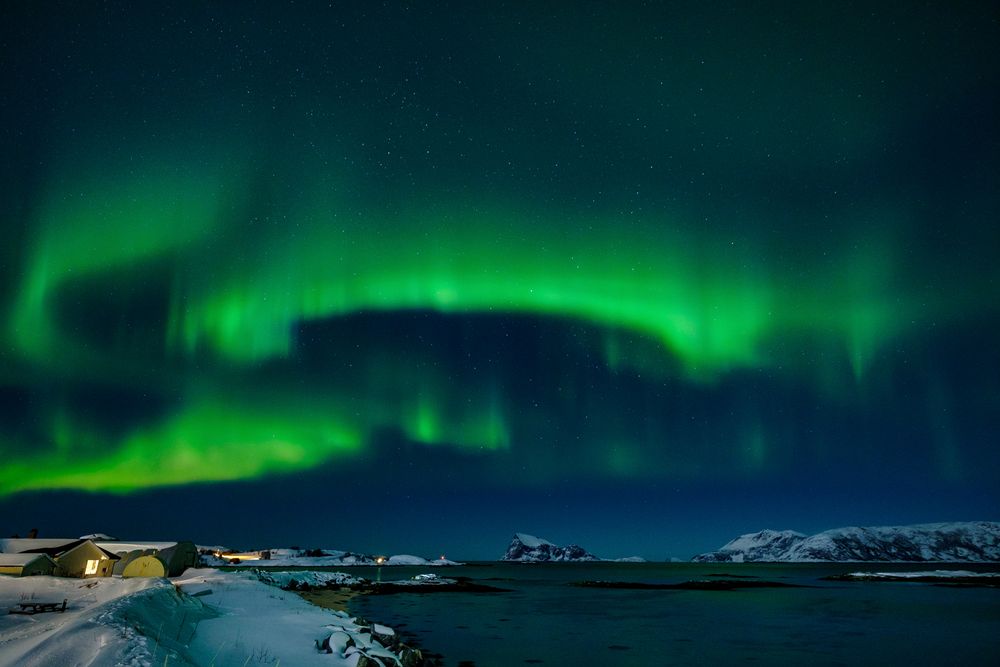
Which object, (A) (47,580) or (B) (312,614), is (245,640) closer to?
(B) (312,614)

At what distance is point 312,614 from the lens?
119 ft

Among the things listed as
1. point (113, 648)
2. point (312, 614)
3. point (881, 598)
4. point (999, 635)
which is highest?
point (113, 648)

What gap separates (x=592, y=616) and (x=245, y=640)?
4551cm

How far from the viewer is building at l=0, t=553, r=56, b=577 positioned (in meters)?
63.3

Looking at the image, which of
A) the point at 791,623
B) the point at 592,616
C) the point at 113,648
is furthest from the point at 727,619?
the point at 113,648

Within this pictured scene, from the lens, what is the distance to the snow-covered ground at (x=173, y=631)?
1605cm

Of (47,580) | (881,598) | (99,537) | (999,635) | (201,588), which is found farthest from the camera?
(99,537)

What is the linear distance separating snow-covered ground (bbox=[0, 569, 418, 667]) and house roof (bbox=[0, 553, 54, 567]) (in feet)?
83.2

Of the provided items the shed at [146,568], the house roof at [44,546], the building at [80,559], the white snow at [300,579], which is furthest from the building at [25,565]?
the white snow at [300,579]

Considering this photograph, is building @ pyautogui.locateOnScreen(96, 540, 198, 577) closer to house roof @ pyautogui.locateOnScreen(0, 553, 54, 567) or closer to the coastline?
house roof @ pyautogui.locateOnScreen(0, 553, 54, 567)

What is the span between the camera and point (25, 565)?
208 feet

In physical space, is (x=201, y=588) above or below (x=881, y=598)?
above

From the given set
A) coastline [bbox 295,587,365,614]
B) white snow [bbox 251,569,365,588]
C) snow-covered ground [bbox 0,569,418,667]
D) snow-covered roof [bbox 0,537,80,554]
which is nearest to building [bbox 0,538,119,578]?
snow-covered roof [bbox 0,537,80,554]

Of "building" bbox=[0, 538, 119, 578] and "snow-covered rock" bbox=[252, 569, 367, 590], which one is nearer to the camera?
"building" bbox=[0, 538, 119, 578]
